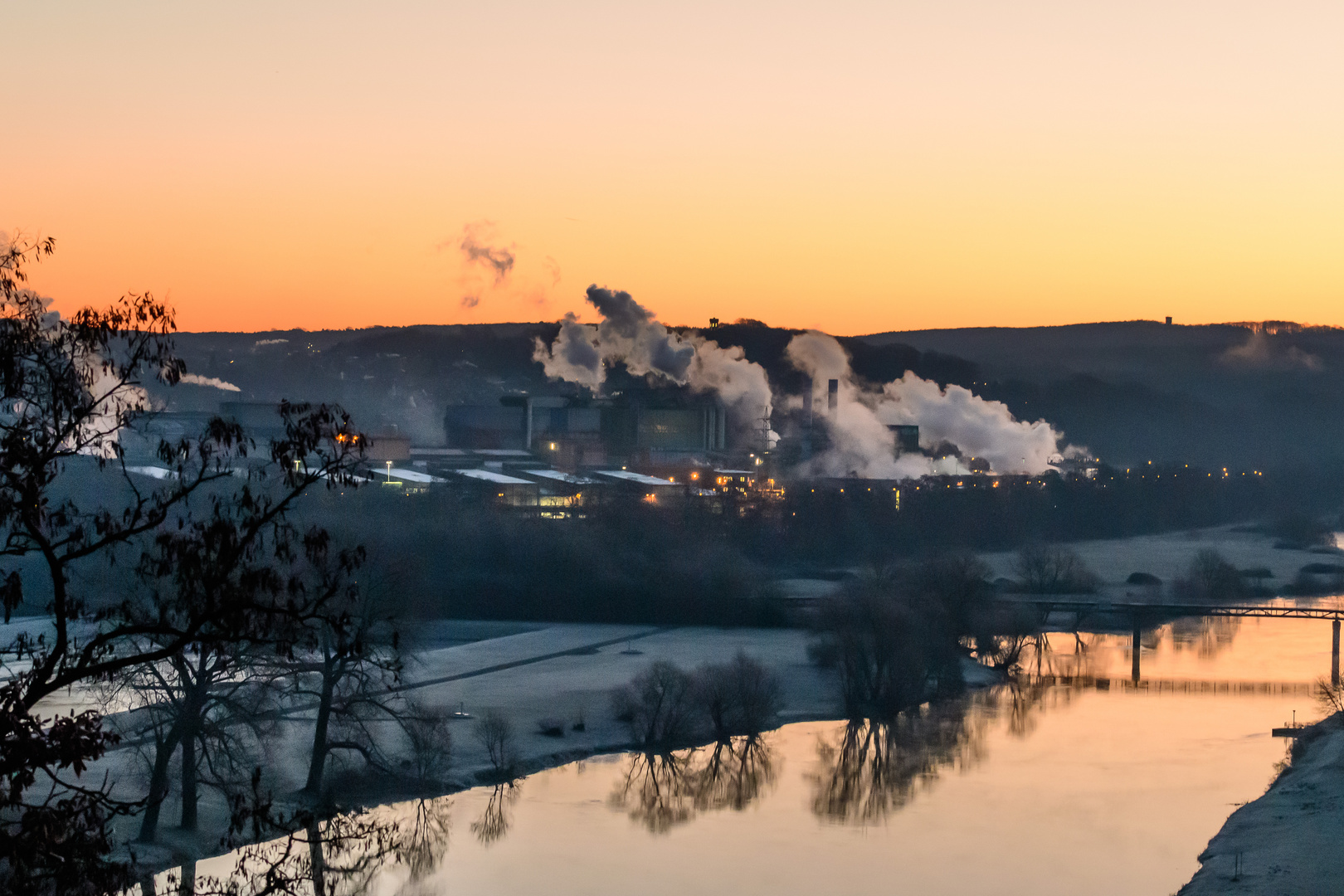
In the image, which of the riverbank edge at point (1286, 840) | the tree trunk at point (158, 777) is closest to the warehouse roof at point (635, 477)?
the riverbank edge at point (1286, 840)

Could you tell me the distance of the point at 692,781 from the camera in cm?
3028

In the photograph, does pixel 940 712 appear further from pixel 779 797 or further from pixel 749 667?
pixel 779 797

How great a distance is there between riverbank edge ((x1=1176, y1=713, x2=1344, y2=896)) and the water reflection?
28.6 feet

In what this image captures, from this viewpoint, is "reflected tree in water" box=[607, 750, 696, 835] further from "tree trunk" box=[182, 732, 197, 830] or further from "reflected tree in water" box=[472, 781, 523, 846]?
"tree trunk" box=[182, 732, 197, 830]

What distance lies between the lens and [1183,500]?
4422 inches

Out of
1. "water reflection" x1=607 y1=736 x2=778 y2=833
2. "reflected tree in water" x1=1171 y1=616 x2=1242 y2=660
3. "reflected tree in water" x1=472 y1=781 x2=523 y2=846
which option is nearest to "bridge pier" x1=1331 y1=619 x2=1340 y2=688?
"reflected tree in water" x1=1171 y1=616 x2=1242 y2=660

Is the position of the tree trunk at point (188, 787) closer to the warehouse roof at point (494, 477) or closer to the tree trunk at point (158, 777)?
the tree trunk at point (158, 777)

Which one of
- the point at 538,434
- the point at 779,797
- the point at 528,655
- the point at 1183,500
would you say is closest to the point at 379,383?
the point at 538,434

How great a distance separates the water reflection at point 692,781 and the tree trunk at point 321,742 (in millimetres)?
5378

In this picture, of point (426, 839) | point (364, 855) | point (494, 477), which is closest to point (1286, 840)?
point (426, 839)

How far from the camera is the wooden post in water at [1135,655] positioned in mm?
43734

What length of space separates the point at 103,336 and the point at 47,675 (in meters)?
1.71

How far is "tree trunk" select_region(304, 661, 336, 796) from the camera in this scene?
26250 mm

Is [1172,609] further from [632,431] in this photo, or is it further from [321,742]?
[632,431]
